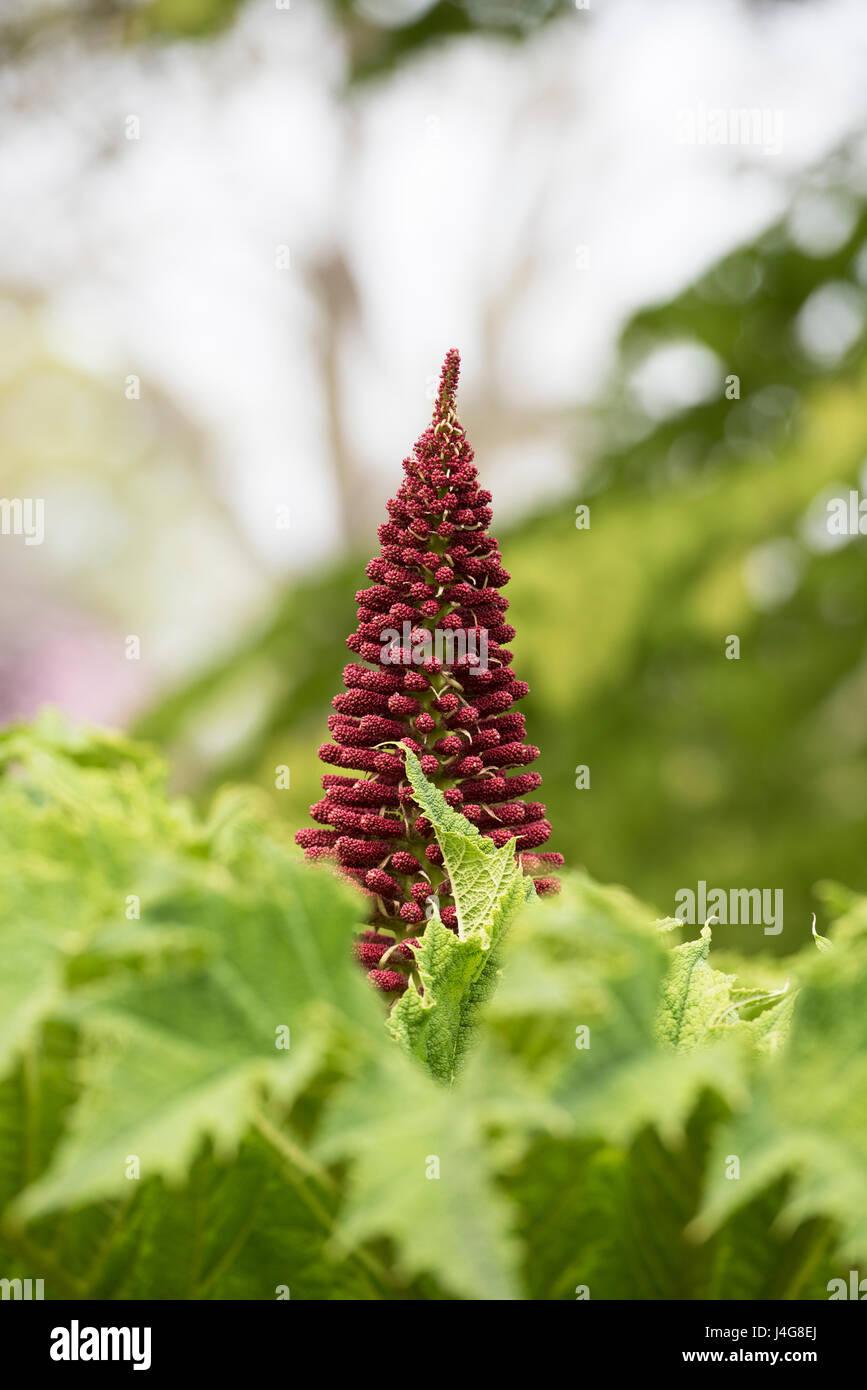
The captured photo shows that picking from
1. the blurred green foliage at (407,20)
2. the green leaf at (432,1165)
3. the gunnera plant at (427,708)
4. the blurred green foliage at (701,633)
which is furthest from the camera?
the blurred green foliage at (407,20)

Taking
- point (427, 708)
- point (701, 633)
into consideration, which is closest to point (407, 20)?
point (701, 633)

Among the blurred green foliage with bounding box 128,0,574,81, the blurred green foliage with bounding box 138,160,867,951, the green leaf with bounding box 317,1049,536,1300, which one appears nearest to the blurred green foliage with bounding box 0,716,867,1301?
the green leaf with bounding box 317,1049,536,1300

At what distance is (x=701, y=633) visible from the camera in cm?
141

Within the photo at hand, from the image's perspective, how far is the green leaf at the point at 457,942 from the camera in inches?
10.0

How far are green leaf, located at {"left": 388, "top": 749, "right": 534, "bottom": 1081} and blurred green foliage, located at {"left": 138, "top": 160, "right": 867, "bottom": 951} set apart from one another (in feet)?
3.27

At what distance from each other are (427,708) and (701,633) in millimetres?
1136

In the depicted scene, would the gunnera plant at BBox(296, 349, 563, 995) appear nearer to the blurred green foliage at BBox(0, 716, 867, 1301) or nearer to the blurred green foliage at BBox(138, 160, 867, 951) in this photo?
the blurred green foliage at BBox(0, 716, 867, 1301)

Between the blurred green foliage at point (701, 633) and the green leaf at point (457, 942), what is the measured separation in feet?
3.27

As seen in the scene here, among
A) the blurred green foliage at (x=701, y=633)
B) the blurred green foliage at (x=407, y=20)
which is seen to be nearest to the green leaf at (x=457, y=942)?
the blurred green foliage at (x=701, y=633)

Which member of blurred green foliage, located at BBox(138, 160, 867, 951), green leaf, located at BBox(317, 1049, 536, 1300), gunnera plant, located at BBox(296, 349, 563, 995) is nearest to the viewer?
green leaf, located at BBox(317, 1049, 536, 1300)

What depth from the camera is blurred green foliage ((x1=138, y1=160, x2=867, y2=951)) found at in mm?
1346

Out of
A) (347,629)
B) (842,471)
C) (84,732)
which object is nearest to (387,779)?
(84,732)

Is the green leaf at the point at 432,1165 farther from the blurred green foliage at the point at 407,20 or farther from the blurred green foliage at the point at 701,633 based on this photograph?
the blurred green foliage at the point at 407,20

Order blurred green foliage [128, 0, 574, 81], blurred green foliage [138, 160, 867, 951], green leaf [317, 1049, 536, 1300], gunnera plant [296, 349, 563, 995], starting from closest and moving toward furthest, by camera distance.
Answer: green leaf [317, 1049, 536, 1300] → gunnera plant [296, 349, 563, 995] → blurred green foliage [138, 160, 867, 951] → blurred green foliage [128, 0, 574, 81]
